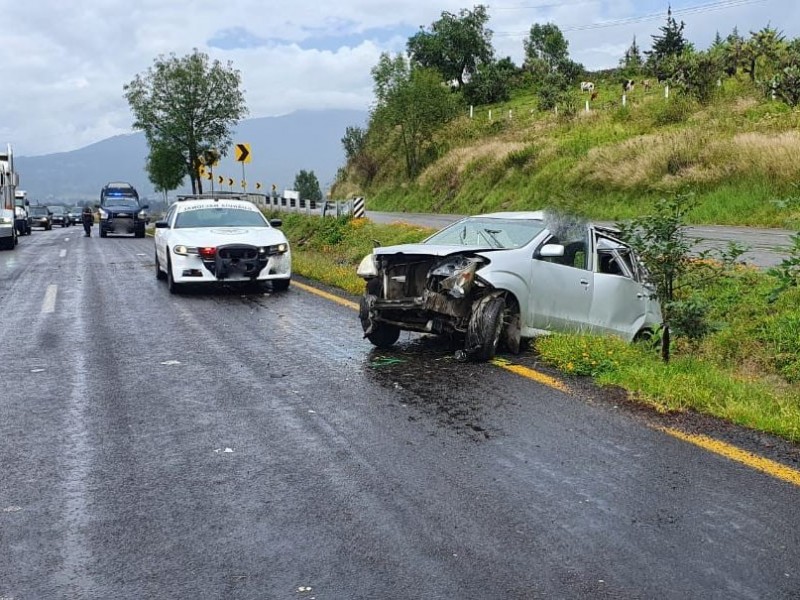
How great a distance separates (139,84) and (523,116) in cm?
2299

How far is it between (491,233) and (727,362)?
2.73 meters

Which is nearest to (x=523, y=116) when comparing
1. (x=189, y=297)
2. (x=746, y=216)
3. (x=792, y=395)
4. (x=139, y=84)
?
(x=139, y=84)

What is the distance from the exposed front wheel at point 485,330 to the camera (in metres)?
7.52

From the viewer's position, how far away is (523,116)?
5212 centimetres

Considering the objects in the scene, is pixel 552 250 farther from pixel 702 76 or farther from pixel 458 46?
pixel 458 46

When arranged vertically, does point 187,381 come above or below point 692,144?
below

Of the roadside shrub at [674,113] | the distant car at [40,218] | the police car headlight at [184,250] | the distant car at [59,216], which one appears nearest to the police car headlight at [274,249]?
the police car headlight at [184,250]

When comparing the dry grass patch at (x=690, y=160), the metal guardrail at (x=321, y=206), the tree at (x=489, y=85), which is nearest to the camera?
the dry grass patch at (x=690, y=160)

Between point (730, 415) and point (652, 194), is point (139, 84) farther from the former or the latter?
point (730, 415)

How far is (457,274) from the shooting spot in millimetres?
7598

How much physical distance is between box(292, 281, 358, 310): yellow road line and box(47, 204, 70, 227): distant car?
46964 millimetres

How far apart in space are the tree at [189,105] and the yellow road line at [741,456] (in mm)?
43322

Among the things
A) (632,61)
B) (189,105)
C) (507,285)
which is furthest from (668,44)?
(507,285)

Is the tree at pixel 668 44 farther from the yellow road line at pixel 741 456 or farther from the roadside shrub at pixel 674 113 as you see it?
the yellow road line at pixel 741 456
